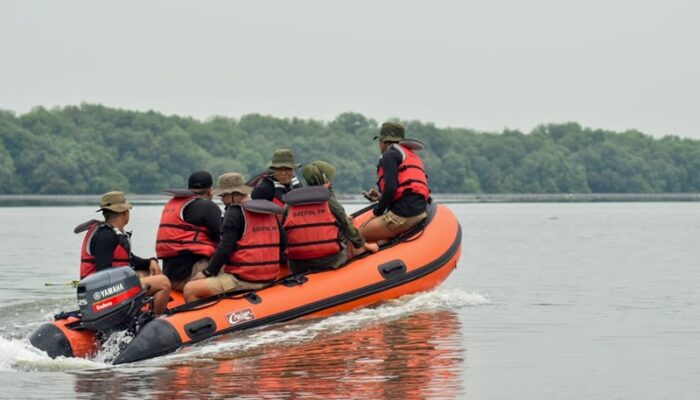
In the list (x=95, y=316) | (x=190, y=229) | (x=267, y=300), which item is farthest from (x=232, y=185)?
(x=95, y=316)

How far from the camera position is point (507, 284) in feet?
58.2

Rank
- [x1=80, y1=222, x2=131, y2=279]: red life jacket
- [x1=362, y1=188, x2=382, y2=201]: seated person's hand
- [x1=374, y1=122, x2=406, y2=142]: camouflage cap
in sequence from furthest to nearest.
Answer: [x1=362, y1=188, x2=382, y2=201]: seated person's hand, [x1=374, y1=122, x2=406, y2=142]: camouflage cap, [x1=80, y1=222, x2=131, y2=279]: red life jacket

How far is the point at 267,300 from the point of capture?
11.1 m

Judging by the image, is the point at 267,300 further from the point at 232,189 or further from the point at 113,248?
the point at 113,248

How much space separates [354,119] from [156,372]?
120743mm

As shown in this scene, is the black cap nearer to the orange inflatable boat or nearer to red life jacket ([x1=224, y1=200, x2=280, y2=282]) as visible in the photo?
red life jacket ([x1=224, y1=200, x2=280, y2=282])


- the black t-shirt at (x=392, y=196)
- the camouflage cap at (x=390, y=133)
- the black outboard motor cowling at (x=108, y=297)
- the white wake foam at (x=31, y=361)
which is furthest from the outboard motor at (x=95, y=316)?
the camouflage cap at (x=390, y=133)

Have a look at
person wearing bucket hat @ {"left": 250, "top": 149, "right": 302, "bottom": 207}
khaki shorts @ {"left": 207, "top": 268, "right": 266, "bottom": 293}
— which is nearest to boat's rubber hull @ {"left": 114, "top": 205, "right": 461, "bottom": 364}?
khaki shorts @ {"left": 207, "top": 268, "right": 266, "bottom": 293}

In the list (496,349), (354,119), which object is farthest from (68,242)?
(354,119)

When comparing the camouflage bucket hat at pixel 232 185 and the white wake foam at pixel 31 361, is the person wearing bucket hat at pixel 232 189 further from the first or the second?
the white wake foam at pixel 31 361

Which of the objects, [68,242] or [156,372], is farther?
[68,242]

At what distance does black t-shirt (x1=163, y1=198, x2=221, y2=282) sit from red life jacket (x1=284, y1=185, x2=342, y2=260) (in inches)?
30.5

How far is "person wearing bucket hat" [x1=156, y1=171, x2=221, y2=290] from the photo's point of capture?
10859 mm

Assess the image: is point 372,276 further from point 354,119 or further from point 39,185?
point 354,119
